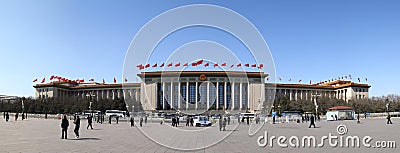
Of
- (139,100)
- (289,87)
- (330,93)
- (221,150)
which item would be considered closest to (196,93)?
(139,100)

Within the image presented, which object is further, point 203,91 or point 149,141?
point 203,91

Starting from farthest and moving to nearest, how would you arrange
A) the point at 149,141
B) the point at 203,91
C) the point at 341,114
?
the point at 203,91 < the point at 341,114 < the point at 149,141

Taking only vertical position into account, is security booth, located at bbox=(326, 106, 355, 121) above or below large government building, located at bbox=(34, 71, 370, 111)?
below

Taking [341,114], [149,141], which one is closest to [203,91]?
[341,114]

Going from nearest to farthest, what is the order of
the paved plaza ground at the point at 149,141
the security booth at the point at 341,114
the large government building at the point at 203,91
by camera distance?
the paved plaza ground at the point at 149,141
the security booth at the point at 341,114
the large government building at the point at 203,91

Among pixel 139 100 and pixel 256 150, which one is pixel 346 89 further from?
pixel 256 150

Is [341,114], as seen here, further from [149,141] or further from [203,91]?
[203,91]

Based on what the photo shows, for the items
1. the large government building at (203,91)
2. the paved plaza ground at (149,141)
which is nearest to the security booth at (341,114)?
the paved plaza ground at (149,141)

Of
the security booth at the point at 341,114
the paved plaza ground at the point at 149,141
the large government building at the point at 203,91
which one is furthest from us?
the large government building at the point at 203,91

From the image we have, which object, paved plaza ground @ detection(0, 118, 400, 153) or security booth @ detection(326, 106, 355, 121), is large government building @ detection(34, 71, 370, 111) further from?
paved plaza ground @ detection(0, 118, 400, 153)

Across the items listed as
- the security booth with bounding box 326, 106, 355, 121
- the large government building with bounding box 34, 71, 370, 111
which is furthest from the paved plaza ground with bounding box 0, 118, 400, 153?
the large government building with bounding box 34, 71, 370, 111

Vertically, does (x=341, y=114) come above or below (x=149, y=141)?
below

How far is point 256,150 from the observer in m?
10.9

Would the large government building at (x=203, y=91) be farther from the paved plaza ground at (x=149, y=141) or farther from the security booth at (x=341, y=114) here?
the paved plaza ground at (x=149, y=141)
